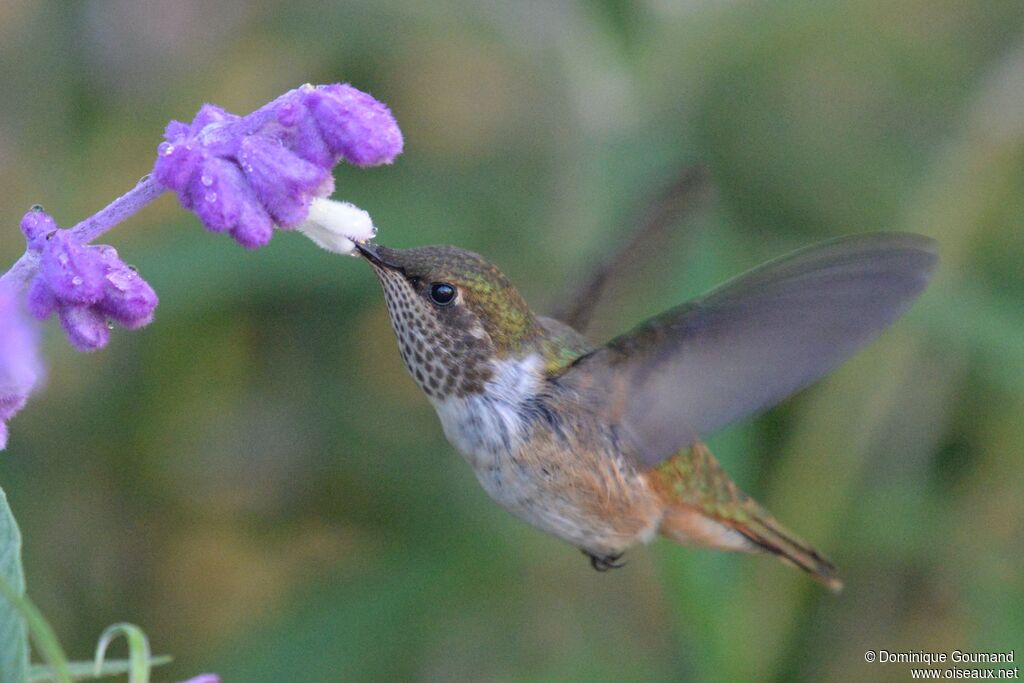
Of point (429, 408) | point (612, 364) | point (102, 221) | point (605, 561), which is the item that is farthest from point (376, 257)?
point (429, 408)

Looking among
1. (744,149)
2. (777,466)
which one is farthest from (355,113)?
(744,149)

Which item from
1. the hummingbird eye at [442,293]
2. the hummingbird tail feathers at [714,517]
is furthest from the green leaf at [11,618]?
the hummingbird tail feathers at [714,517]

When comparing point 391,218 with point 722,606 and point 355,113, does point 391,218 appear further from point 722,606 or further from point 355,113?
point 355,113

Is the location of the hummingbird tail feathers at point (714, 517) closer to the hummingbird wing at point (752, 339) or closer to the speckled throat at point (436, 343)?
the hummingbird wing at point (752, 339)

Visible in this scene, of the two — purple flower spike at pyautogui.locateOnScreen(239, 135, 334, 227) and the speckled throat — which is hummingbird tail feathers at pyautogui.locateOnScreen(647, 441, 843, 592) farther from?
purple flower spike at pyautogui.locateOnScreen(239, 135, 334, 227)

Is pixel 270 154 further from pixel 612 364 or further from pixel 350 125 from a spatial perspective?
pixel 612 364

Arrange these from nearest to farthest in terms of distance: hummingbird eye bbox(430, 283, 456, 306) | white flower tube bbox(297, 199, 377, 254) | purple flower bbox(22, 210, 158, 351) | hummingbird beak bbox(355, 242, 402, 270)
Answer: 1. purple flower bbox(22, 210, 158, 351)
2. white flower tube bbox(297, 199, 377, 254)
3. hummingbird beak bbox(355, 242, 402, 270)
4. hummingbird eye bbox(430, 283, 456, 306)

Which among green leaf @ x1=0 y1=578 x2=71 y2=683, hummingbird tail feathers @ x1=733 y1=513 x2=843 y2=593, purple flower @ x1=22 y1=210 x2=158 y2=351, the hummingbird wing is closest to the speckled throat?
the hummingbird wing
